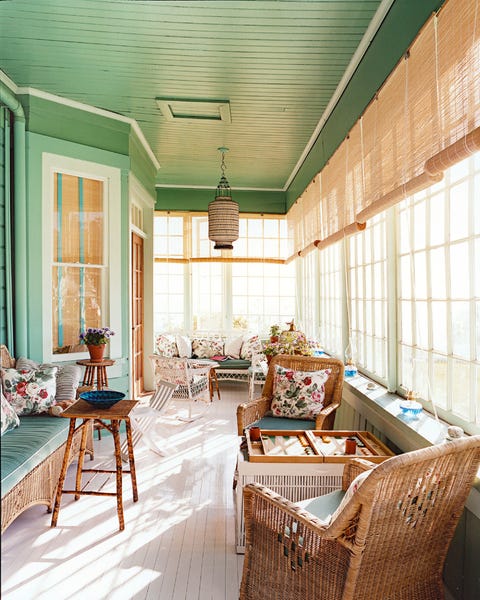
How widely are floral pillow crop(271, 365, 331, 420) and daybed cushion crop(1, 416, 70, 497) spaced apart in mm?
1725

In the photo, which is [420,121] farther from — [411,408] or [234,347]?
[234,347]

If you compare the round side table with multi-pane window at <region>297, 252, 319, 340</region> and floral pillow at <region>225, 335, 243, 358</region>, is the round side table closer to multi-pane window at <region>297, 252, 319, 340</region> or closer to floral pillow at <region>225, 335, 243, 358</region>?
multi-pane window at <region>297, 252, 319, 340</region>

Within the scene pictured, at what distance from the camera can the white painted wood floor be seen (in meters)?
2.62

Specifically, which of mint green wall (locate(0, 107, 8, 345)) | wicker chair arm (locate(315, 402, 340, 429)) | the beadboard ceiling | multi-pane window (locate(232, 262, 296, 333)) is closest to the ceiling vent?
the beadboard ceiling

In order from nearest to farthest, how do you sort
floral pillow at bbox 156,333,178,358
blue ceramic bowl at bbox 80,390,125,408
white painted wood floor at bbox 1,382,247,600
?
white painted wood floor at bbox 1,382,247,600
blue ceramic bowl at bbox 80,390,125,408
floral pillow at bbox 156,333,178,358

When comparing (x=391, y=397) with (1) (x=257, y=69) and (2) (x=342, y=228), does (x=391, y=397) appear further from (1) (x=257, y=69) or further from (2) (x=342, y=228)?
(1) (x=257, y=69)

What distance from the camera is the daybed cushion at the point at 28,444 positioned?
2904mm

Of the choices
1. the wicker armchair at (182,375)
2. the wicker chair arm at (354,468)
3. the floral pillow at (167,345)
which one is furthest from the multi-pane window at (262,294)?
the wicker chair arm at (354,468)

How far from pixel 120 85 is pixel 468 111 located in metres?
3.60

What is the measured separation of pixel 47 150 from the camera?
4.94 meters

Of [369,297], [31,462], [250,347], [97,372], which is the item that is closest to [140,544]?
[31,462]

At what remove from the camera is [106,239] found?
5508 millimetres

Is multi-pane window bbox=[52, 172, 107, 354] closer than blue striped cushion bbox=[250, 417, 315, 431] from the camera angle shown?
No

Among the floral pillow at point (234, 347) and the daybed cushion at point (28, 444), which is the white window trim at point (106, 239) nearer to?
the daybed cushion at point (28, 444)
